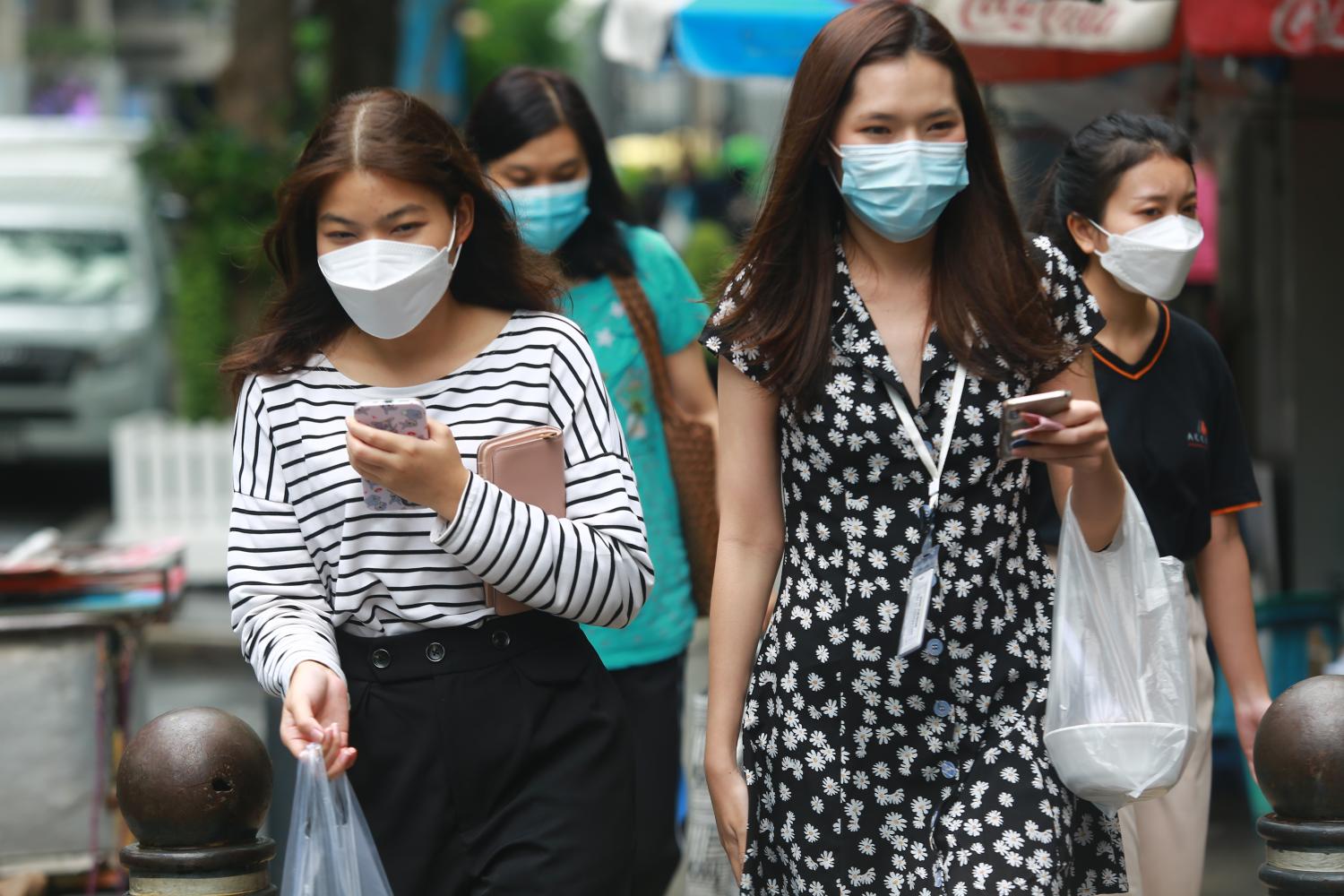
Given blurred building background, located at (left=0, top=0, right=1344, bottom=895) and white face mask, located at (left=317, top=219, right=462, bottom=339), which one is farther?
blurred building background, located at (left=0, top=0, right=1344, bottom=895)

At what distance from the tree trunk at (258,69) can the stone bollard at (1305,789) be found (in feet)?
34.8

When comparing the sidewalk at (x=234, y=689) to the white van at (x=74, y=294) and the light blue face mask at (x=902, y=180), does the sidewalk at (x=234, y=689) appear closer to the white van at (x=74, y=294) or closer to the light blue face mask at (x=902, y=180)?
the light blue face mask at (x=902, y=180)

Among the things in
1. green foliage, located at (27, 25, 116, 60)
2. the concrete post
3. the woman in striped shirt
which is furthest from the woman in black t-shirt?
green foliage, located at (27, 25, 116, 60)

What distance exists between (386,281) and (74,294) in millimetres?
→ 12700

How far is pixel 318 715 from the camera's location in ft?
8.80

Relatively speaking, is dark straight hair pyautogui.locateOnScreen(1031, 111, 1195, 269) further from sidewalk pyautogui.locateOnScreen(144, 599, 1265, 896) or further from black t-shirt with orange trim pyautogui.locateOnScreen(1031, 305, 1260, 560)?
sidewalk pyautogui.locateOnScreen(144, 599, 1265, 896)

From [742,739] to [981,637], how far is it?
0.44 meters

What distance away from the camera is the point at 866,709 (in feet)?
9.30

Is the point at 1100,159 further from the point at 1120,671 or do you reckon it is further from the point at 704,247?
the point at 704,247

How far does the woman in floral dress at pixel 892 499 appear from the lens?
2814 mm

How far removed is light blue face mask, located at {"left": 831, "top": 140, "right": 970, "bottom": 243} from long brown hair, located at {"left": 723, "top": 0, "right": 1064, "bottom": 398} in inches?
2.9

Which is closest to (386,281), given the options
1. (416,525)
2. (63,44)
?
(416,525)

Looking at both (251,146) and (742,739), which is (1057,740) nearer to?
(742,739)

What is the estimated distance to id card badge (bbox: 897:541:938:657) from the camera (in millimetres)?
2768
